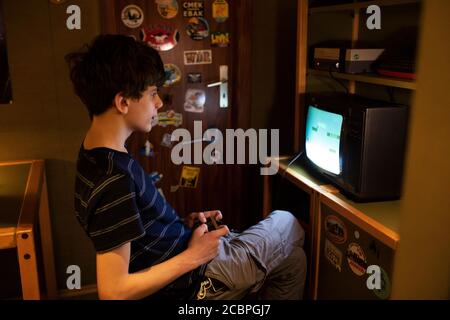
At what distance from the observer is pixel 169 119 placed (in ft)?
8.43

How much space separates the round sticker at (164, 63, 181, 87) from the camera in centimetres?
250

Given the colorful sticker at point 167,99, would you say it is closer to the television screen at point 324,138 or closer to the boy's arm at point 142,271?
the television screen at point 324,138

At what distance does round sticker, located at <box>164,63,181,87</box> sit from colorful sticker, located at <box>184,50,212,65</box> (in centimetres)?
7

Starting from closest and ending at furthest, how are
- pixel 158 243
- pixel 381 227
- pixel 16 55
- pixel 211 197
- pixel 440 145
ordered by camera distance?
pixel 440 145 < pixel 158 243 < pixel 381 227 < pixel 16 55 < pixel 211 197

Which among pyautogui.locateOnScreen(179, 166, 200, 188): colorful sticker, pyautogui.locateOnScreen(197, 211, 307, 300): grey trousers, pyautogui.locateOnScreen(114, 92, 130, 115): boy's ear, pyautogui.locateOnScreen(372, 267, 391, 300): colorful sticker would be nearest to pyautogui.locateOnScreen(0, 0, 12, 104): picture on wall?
pyautogui.locateOnScreen(179, 166, 200, 188): colorful sticker

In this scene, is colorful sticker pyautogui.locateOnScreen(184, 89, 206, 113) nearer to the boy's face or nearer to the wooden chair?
the wooden chair

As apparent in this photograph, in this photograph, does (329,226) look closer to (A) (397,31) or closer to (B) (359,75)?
(B) (359,75)

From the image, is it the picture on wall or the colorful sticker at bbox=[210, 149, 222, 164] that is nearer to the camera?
the picture on wall

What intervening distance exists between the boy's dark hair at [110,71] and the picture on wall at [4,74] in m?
1.14

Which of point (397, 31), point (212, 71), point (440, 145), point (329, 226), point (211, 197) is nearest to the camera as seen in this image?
point (440, 145)

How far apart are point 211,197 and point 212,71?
31.5 inches
